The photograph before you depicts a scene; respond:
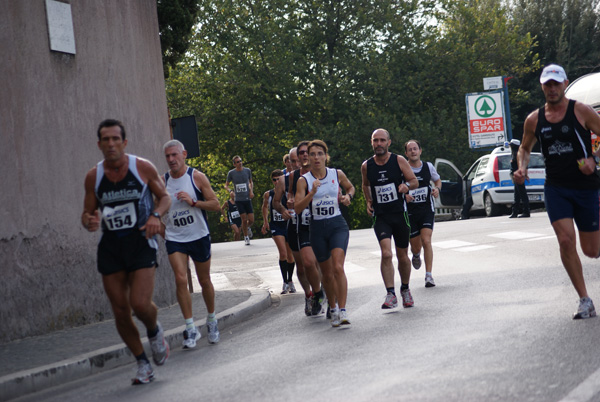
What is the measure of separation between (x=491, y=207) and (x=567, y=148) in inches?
762

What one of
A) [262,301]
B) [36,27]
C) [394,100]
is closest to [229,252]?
[262,301]

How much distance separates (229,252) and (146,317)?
15721mm

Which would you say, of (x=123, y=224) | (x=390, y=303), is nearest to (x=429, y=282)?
(x=390, y=303)

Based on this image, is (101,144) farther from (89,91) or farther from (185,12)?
(185,12)

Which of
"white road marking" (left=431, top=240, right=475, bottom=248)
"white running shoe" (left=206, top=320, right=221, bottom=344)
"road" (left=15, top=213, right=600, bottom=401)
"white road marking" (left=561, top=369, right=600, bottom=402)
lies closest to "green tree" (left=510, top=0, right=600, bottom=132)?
"white road marking" (left=431, top=240, right=475, bottom=248)

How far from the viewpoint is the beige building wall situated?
32.3 ft

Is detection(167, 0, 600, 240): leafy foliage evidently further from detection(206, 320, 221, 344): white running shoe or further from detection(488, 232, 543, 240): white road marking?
detection(206, 320, 221, 344): white running shoe

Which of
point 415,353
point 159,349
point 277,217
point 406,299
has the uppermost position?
point 277,217

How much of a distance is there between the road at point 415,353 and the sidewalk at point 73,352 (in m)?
0.16

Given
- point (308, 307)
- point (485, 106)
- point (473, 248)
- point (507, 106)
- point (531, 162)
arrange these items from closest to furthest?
1. point (308, 307)
2. point (473, 248)
3. point (531, 162)
4. point (507, 106)
5. point (485, 106)

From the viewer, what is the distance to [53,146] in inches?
415

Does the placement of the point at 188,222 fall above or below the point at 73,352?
above

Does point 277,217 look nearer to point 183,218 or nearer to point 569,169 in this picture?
point 183,218

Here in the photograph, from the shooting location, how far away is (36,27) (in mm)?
10445
